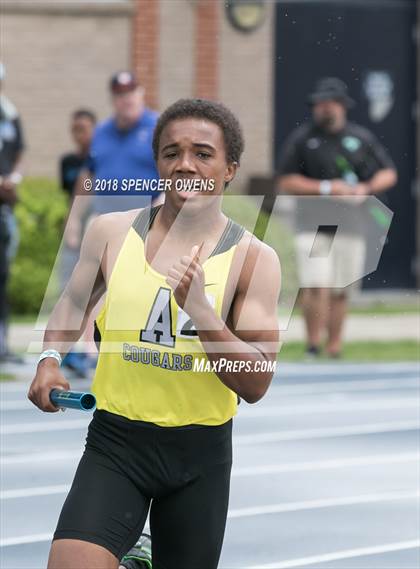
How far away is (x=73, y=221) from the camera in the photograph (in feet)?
31.3

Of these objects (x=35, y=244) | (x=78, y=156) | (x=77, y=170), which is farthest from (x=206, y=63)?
(x=77, y=170)

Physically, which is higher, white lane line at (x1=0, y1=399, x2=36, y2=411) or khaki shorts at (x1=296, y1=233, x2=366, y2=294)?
khaki shorts at (x1=296, y1=233, x2=366, y2=294)

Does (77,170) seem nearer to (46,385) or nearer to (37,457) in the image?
(37,457)

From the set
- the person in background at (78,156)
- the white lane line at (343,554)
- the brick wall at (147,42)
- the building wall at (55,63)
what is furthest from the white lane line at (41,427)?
the brick wall at (147,42)

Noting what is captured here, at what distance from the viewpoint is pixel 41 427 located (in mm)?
10648

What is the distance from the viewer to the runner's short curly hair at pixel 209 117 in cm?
475

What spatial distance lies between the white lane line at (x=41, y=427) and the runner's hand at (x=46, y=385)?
18.8ft

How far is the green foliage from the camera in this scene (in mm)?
16703

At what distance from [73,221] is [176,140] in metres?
4.91

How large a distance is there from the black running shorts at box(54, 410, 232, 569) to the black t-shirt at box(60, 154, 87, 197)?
8.20 m

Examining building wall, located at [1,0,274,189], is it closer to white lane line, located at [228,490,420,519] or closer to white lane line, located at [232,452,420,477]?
white lane line, located at [232,452,420,477]

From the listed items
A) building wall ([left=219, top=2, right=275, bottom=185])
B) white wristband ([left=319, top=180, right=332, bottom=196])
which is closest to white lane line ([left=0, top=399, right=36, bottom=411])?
white wristband ([left=319, top=180, right=332, bottom=196])

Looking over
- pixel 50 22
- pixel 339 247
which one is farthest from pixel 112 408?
pixel 50 22

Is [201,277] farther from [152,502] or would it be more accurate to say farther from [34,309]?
[34,309]
